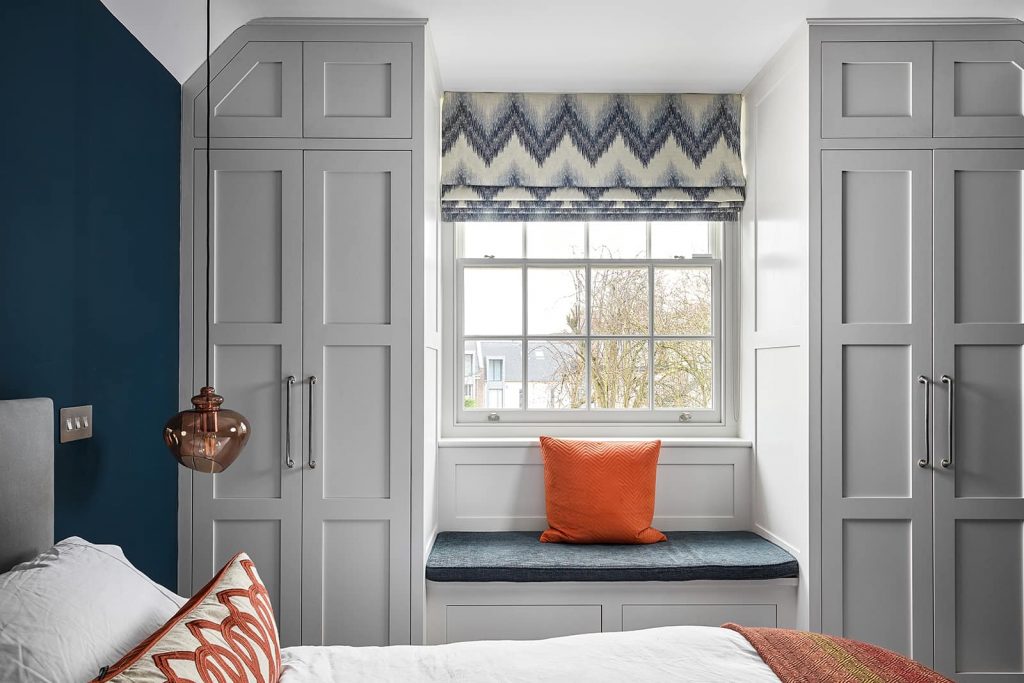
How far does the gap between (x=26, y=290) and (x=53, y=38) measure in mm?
664

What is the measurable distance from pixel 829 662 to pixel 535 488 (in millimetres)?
1700

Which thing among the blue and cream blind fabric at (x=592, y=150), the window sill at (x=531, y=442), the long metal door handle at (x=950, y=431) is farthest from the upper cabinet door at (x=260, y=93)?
the long metal door handle at (x=950, y=431)

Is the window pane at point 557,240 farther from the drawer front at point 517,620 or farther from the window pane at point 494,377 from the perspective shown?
the drawer front at point 517,620

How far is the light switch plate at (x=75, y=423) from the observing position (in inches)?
71.8

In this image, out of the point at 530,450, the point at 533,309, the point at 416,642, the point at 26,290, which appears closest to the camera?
the point at 26,290

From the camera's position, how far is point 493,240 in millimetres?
3318

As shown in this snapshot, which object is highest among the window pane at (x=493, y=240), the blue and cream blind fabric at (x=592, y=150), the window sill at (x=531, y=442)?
the blue and cream blind fabric at (x=592, y=150)

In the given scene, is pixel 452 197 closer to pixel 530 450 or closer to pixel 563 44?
pixel 563 44

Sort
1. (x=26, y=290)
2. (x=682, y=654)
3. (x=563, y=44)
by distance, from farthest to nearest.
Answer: (x=563, y=44)
(x=26, y=290)
(x=682, y=654)

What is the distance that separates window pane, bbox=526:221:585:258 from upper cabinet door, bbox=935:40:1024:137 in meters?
1.50

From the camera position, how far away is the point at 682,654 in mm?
1548

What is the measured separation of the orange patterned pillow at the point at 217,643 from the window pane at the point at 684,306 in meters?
2.32

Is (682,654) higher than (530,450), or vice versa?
(530,450)

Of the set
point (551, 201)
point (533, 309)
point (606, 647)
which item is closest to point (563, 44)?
point (551, 201)
